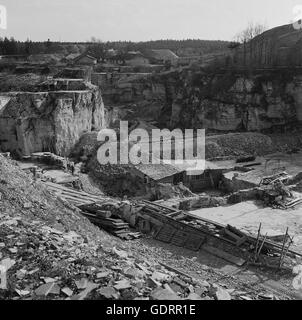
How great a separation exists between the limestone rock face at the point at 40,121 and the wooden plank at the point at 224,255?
13479mm

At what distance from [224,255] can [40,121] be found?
14379 millimetres

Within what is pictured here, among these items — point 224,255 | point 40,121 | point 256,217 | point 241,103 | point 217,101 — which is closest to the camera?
point 224,255

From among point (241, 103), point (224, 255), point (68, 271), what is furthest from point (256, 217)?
point (241, 103)

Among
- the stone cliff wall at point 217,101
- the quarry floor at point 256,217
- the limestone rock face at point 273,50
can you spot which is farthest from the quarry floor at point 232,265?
the limestone rock face at point 273,50

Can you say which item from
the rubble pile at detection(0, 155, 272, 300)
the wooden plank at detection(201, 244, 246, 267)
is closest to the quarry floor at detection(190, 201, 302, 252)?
the wooden plank at detection(201, 244, 246, 267)

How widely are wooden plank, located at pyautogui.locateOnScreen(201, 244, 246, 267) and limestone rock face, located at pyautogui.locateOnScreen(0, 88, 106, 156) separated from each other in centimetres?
1348

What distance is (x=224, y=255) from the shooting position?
10.4 meters

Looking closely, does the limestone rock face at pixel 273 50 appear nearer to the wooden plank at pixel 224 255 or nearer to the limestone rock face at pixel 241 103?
the limestone rock face at pixel 241 103

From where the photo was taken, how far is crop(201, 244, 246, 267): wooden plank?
10105 millimetres

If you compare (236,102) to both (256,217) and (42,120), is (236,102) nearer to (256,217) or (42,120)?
(42,120)

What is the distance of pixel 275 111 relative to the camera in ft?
91.3
